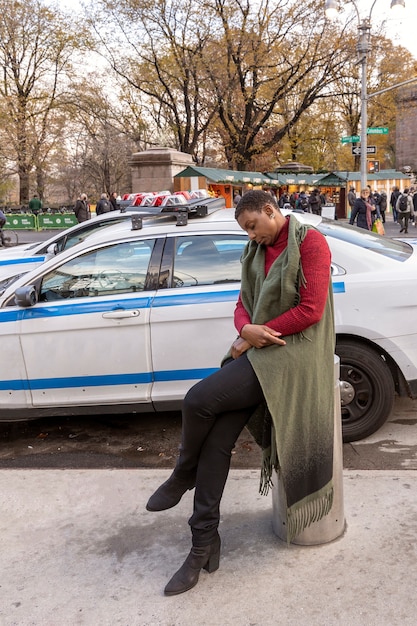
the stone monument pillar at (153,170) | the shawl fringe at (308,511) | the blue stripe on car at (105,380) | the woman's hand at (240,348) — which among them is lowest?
the shawl fringe at (308,511)

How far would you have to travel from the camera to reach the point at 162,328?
4.41m

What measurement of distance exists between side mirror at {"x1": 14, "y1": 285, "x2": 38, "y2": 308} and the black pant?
214 centimetres

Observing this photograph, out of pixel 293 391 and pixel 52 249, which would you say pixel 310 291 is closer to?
pixel 293 391

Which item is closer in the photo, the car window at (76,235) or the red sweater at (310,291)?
the red sweater at (310,291)

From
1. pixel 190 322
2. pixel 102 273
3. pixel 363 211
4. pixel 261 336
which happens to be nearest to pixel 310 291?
pixel 261 336

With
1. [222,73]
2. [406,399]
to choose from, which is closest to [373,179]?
[222,73]

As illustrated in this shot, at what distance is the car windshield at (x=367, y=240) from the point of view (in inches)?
186

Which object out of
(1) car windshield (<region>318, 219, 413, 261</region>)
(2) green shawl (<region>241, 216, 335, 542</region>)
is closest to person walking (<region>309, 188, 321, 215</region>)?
(1) car windshield (<region>318, 219, 413, 261</region>)

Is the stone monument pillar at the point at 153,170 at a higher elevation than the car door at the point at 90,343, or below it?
higher

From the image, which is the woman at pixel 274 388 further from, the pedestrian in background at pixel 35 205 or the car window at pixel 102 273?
the pedestrian in background at pixel 35 205

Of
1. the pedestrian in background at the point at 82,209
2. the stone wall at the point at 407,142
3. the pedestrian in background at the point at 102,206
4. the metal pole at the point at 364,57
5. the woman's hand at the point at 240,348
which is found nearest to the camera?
the woman's hand at the point at 240,348

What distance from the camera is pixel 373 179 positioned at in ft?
122

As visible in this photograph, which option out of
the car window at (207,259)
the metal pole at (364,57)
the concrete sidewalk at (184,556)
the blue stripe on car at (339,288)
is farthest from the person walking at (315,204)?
the concrete sidewalk at (184,556)

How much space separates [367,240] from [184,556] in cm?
296
